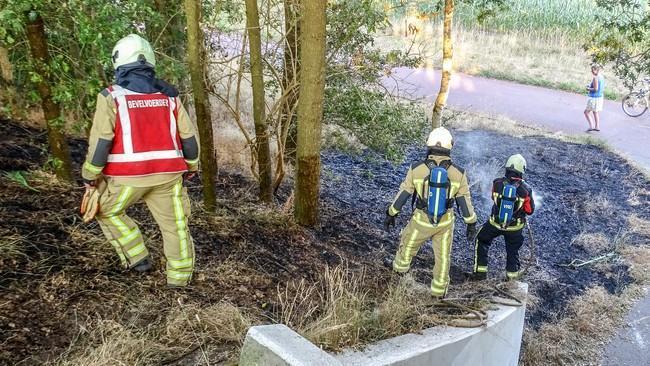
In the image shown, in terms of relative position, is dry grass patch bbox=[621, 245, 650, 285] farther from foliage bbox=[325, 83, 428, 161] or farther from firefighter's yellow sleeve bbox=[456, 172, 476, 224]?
firefighter's yellow sleeve bbox=[456, 172, 476, 224]

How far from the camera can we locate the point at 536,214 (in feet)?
32.0

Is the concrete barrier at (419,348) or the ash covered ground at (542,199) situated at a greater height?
the concrete barrier at (419,348)

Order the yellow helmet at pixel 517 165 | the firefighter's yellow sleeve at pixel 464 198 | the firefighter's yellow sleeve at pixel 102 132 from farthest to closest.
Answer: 1. the yellow helmet at pixel 517 165
2. the firefighter's yellow sleeve at pixel 464 198
3. the firefighter's yellow sleeve at pixel 102 132

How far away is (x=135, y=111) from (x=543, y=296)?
594 centimetres

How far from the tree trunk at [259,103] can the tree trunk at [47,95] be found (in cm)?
190

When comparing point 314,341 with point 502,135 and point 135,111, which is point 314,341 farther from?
point 502,135

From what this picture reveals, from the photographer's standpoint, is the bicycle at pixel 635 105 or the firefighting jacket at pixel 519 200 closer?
the firefighting jacket at pixel 519 200

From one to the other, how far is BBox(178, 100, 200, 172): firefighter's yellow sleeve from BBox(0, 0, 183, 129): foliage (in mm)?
839

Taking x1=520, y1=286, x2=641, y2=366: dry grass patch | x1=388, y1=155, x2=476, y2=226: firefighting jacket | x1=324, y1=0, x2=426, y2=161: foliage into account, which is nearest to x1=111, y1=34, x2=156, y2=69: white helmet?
x1=388, y1=155, x2=476, y2=226: firefighting jacket

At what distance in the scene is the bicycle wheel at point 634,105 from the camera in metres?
16.0

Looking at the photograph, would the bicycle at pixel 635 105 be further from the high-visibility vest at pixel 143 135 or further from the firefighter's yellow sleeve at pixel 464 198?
the high-visibility vest at pixel 143 135

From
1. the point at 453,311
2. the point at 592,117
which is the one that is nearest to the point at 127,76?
the point at 453,311

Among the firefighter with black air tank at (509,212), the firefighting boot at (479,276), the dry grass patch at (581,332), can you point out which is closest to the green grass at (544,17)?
the dry grass patch at (581,332)

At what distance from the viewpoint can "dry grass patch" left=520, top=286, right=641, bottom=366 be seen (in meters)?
6.15
